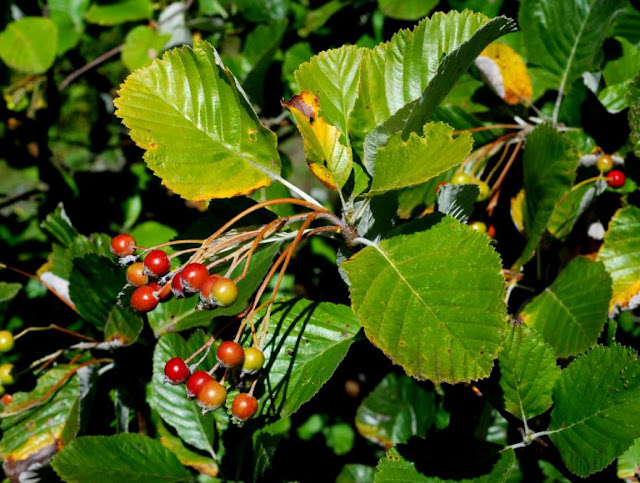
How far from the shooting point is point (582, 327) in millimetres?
1296

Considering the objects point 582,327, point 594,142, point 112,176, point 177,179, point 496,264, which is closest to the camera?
point 496,264

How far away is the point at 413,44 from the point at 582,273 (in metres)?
0.65

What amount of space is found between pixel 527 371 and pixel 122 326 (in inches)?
38.2

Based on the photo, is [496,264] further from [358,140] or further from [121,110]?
[121,110]

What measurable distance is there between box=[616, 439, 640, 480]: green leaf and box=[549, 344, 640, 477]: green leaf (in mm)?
349

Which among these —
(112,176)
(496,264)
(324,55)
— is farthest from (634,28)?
(112,176)

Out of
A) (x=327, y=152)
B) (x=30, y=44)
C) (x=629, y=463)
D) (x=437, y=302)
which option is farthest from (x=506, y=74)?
(x=30, y=44)

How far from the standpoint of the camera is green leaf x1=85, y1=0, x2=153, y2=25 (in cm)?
229

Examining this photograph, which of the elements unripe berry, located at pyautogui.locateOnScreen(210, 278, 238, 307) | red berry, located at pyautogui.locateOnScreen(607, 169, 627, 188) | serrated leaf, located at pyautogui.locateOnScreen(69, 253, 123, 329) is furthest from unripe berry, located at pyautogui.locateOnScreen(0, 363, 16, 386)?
red berry, located at pyautogui.locateOnScreen(607, 169, 627, 188)

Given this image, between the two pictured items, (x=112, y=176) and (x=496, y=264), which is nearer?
(x=496, y=264)

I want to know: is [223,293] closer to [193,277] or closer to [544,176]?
[193,277]

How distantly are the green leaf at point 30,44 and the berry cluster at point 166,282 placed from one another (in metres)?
1.38

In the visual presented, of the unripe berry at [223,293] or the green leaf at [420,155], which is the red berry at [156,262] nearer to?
the unripe berry at [223,293]

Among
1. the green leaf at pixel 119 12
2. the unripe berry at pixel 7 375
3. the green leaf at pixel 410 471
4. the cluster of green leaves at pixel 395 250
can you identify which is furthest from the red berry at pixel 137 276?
the green leaf at pixel 119 12
